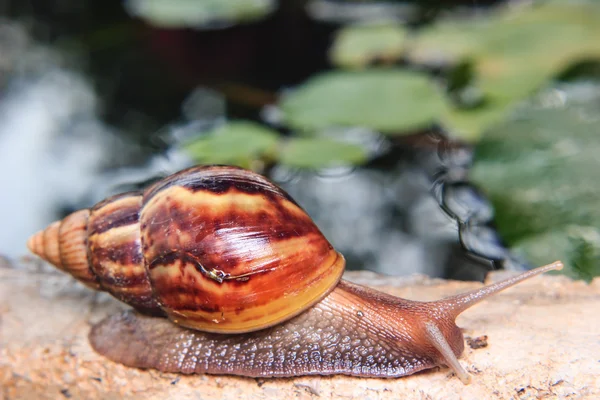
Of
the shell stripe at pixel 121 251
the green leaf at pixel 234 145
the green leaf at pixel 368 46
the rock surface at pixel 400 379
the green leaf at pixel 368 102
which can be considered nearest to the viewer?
the rock surface at pixel 400 379

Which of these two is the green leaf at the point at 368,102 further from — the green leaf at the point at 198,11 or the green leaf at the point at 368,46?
the green leaf at the point at 198,11

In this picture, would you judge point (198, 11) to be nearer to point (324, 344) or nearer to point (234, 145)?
point (234, 145)

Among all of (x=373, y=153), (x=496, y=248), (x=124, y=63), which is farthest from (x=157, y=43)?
(x=496, y=248)

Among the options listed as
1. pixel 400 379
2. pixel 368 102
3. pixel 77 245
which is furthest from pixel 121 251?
pixel 368 102

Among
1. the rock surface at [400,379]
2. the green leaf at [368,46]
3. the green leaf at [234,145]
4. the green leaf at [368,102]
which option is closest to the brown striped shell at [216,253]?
the rock surface at [400,379]

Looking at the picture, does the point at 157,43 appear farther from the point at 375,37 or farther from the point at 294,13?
the point at 375,37

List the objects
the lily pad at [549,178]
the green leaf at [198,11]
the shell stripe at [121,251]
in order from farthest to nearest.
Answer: the green leaf at [198,11] → the lily pad at [549,178] → the shell stripe at [121,251]

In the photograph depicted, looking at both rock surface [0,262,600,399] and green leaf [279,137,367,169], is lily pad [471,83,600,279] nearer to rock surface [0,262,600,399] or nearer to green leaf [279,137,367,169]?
rock surface [0,262,600,399]
